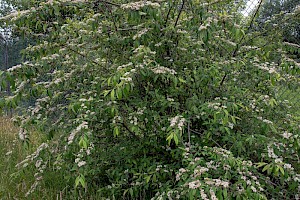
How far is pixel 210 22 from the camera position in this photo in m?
2.28

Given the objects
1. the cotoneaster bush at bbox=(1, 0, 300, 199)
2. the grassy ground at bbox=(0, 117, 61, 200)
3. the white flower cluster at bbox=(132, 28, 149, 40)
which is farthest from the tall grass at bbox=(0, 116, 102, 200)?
the white flower cluster at bbox=(132, 28, 149, 40)

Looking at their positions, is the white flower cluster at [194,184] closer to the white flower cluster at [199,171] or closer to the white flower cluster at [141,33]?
the white flower cluster at [199,171]

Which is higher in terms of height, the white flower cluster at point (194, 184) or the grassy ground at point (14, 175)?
the white flower cluster at point (194, 184)

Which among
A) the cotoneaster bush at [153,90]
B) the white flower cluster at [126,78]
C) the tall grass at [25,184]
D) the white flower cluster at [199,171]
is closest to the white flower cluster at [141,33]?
the cotoneaster bush at [153,90]

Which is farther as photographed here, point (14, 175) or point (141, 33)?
point (14, 175)

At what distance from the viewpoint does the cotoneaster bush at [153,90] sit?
234 cm

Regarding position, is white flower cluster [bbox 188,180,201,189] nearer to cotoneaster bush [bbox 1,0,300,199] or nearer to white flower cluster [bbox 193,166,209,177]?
white flower cluster [bbox 193,166,209,177]

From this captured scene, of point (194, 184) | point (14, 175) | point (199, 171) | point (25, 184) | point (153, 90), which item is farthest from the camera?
point (25, 184)

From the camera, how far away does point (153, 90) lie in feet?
9.06

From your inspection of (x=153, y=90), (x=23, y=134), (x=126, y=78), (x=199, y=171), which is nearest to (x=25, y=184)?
(x=23, y=134)

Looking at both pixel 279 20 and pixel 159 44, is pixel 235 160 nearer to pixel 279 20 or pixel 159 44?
pixel 159 44

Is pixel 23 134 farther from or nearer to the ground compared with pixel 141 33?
nearer to the ground

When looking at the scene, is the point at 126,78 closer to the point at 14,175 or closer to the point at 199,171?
the point at 199,171

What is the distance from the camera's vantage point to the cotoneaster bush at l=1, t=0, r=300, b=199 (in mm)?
2340
